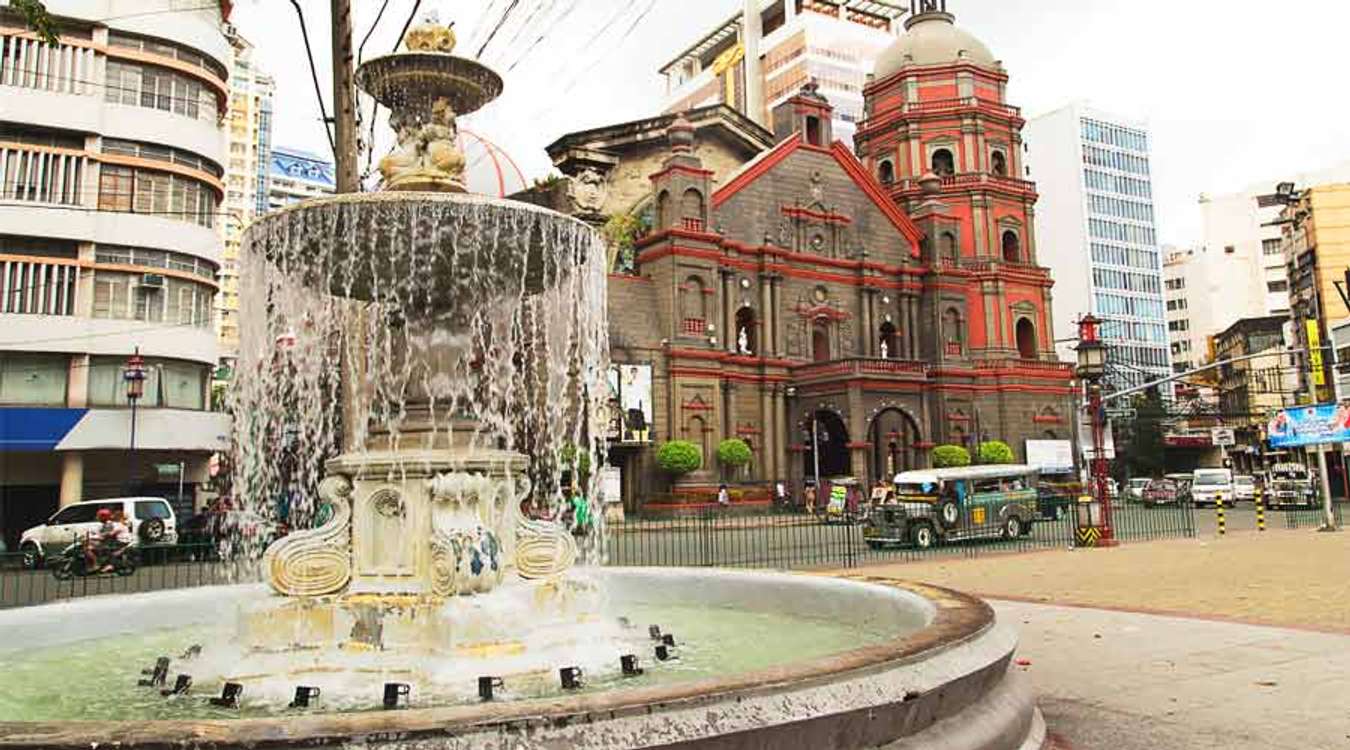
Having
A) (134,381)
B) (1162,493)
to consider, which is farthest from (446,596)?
(1162,493)

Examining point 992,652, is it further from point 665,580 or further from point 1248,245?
point 1248,245

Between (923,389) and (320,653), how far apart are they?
37.8 m

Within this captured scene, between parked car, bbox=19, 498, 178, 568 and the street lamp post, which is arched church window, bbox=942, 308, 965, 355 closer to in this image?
the street lamp post

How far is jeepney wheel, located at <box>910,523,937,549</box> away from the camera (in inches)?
878

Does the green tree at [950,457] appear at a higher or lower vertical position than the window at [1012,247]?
lower

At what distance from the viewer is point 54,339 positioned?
86.5 ft

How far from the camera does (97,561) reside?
1734 centimetres

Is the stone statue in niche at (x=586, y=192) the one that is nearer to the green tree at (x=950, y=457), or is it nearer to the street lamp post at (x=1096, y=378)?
the green tree at (x=950, y=457)

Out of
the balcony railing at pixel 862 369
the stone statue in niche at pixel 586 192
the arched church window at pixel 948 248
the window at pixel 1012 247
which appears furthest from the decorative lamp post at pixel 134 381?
the window at pixel 1012 247

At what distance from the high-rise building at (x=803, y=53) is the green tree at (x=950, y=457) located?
47.0 m

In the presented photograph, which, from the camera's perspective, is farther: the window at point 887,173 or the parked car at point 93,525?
the window at point 887,173

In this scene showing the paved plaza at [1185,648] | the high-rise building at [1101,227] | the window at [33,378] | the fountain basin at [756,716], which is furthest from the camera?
the high-rise building at [1101,227]

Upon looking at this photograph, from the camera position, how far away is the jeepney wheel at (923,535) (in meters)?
22.3

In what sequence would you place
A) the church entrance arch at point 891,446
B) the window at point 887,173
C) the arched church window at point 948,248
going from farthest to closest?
the window at point 887,173, the arched church window at point 948,248, the church entrance arch at point 891,446
